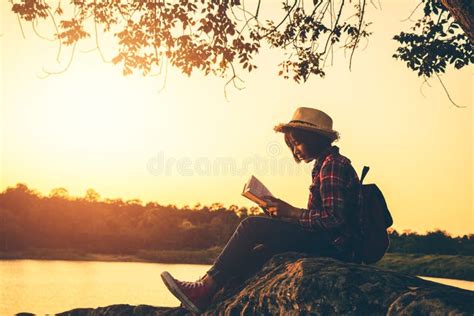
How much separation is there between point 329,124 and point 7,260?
64.9 meters

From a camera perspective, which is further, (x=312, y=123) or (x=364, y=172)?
(x=312, y=123)

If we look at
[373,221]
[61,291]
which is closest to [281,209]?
[373,221]

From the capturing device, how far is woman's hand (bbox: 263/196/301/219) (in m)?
7.12

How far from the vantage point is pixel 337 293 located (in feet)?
21.7

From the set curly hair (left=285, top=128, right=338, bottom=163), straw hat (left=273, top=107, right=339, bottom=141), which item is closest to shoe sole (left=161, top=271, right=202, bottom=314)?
curly hair (left=285, top=128, right=338, bottom=163)

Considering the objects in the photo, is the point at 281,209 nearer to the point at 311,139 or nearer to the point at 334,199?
the point at 334,199

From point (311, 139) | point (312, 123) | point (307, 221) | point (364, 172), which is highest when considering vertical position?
point (312, 123)

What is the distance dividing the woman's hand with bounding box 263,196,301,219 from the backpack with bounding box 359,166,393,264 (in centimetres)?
66

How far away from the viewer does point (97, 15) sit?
13.0 m

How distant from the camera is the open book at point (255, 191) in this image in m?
7.11

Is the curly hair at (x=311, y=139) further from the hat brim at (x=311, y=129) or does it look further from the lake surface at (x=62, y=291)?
the lake surface at (x=62, y=291)

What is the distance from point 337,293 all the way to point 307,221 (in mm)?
826

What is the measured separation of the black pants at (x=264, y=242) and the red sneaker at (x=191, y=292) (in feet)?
0.63

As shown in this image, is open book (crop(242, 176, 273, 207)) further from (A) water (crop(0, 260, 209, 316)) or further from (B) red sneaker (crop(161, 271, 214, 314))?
(A) water (crop(0, 260, 209, 316))
